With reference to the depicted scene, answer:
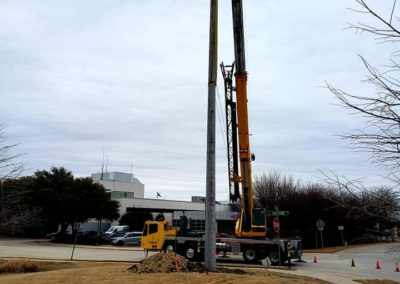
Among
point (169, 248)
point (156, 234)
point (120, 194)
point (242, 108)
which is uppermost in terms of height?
point (120, 194)

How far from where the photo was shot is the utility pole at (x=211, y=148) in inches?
642

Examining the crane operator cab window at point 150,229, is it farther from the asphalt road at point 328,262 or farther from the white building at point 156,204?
the white building at point 156,204

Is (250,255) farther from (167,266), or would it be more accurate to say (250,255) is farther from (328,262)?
(167,266)

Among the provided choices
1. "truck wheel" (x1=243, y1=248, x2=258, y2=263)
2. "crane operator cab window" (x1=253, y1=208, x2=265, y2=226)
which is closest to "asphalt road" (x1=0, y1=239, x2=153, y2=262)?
"truck wheel" (x1=243, y1=248, x2=258, y2=263)

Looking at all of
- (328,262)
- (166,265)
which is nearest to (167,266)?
(166,265)

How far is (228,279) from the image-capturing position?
14.3 m

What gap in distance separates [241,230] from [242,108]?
7382mm

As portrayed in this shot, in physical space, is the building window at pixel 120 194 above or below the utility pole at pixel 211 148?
above

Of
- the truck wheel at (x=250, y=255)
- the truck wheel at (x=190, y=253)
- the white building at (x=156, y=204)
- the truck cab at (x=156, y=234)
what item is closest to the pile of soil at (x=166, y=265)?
the truck wheel at (x=250, y=255)

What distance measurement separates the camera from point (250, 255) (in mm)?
28453

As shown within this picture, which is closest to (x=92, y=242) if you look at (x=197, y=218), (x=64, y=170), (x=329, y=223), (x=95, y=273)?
(x=64, y=170)

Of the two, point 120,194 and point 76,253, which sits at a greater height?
point 120,194

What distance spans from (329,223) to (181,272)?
4292 cm

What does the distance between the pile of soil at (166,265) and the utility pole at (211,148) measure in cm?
91
